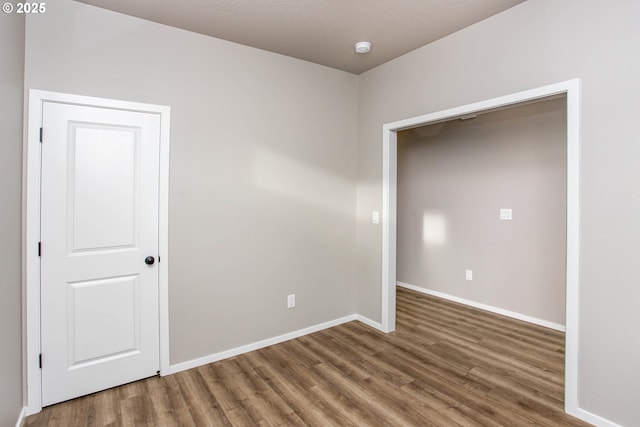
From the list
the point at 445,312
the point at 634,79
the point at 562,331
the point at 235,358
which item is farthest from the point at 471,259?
the point at 235,358

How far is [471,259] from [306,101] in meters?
2.84

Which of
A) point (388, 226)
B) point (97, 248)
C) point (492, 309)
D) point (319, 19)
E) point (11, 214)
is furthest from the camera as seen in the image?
point (492, 309)

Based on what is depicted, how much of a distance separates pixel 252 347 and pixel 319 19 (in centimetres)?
284

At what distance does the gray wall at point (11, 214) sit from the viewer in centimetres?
173

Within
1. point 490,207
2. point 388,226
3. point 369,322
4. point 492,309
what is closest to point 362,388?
point 369,322

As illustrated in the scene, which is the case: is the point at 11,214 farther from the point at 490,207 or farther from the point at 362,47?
the point at 490,207

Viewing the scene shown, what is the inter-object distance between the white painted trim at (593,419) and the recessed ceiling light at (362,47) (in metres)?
3.06

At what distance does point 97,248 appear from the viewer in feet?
7.79

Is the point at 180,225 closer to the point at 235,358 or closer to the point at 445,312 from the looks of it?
the point at 235,358

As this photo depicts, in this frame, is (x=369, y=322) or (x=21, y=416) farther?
(x=369, y=322)

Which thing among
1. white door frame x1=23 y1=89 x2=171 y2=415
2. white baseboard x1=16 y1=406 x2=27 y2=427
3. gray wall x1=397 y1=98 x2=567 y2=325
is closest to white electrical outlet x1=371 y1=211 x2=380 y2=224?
gray wall x1=397 y1=98 x2=567 y2=325

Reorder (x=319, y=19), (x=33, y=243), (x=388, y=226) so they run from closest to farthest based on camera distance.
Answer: (x=33, y=243) → (x=319, y=19) → (x=388, y=226)

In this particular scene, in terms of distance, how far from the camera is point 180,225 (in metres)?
2.65

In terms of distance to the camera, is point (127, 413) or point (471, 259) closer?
point (127, 413)
